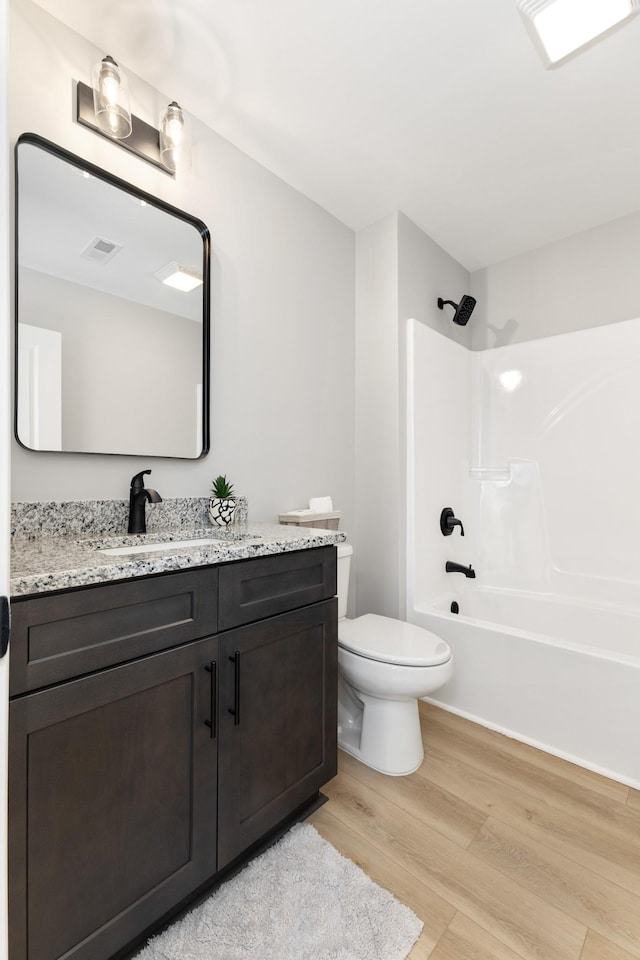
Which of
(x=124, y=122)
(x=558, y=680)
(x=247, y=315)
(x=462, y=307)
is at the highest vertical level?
(x=124, y=122)

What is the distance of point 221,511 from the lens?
1738 mm

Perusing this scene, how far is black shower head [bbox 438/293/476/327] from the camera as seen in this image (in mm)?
2703

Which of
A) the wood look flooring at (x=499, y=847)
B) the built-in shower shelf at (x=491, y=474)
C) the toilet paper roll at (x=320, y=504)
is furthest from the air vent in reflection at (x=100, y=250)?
the built-in shower shelf at (x=491, y=474)

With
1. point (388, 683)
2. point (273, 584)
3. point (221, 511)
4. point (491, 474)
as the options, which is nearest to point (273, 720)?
point (273, 584)

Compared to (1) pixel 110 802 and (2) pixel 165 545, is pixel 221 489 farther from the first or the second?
(1) pixel 110 802

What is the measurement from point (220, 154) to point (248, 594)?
1.75 metres

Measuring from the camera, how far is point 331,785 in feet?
5.68

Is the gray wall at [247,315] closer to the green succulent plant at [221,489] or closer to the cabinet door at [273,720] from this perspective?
the green succulent plant at [221,489]

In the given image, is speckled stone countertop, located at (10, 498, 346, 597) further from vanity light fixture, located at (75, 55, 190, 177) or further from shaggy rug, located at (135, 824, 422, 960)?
vanity light fixture, located at (75, 55, 190, 177)

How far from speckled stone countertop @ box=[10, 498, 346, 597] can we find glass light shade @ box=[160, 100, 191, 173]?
1.31 meters

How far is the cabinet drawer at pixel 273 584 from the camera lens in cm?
124

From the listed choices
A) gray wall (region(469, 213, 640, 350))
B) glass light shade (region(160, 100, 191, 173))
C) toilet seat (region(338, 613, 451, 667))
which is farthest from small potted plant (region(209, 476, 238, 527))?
gray wall (region(469, 213, 640, 350))

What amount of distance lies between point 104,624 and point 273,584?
0.51m

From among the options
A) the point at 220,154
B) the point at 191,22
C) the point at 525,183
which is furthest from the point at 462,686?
the point at 191,22
